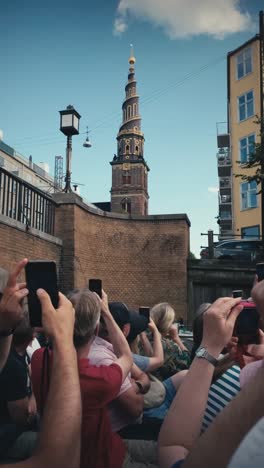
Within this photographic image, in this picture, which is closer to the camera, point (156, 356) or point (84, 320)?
point (84, 320)

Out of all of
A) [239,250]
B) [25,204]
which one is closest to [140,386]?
[25,204]

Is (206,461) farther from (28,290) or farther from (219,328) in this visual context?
(28,290)

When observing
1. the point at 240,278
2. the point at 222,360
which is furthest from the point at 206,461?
the point at 240,278

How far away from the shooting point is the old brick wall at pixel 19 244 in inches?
393

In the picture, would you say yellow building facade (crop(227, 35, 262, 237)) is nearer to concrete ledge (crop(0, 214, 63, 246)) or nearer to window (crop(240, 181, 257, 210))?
window (crop(240, 181, 257, 210))

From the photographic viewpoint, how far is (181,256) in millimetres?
15602

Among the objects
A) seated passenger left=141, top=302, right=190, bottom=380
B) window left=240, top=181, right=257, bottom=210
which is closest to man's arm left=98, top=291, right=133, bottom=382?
seated passenger left=141, top=302, right=190, bottom=380

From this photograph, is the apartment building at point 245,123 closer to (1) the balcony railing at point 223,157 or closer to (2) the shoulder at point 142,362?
(1) the balcony railing at point 223,157

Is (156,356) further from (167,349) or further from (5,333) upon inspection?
(5,333)

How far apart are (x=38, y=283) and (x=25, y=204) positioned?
10.3m

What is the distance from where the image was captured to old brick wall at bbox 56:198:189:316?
1472 centimetres

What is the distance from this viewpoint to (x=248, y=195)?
29.0 meters

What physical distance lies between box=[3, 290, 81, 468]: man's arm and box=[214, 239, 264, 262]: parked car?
53.8ft

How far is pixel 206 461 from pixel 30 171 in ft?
242
